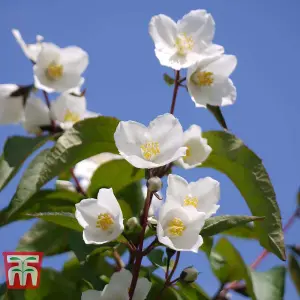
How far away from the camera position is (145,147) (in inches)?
37.0

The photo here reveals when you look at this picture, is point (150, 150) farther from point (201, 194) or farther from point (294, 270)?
point (294, 270)

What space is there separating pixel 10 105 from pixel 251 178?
528 millimetres

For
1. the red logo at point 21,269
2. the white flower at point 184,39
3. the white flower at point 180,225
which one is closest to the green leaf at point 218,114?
the white flower at point 184,39

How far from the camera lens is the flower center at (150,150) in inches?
36.4

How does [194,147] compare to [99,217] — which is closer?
[99,217]

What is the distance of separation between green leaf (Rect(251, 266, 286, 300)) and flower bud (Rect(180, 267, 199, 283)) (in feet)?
0.48

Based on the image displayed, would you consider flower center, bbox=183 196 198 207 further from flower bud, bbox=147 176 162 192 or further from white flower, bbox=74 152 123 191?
white flower, bbox=74 152 123 191

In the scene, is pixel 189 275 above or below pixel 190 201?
below

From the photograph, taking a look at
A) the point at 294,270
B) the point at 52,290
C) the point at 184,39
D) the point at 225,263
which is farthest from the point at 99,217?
the point at 294,270

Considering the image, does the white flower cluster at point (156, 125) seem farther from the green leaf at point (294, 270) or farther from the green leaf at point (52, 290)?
the green leaf at point (294, 270)

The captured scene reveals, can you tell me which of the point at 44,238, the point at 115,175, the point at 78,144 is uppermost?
the point at 78,144

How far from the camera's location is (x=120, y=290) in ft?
A: 2.94

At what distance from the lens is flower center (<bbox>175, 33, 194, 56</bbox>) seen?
112cm

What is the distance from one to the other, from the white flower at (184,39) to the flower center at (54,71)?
9.4 inches
